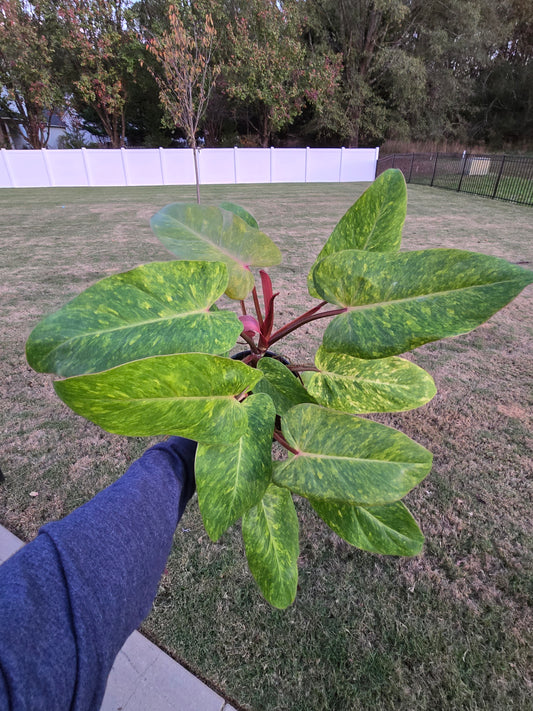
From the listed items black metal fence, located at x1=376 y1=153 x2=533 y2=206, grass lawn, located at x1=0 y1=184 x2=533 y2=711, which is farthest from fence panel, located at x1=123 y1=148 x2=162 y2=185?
grass lawn, located at x1=0 y1=184 x2=533 y2=711

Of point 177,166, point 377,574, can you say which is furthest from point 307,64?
point 377,574

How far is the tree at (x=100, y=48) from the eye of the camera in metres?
14.6

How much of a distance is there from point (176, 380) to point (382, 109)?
2123cm

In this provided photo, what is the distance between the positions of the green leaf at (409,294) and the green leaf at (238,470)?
0.13 m

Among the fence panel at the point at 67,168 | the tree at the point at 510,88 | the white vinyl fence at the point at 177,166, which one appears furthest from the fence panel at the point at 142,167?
the tree at the point at 510,88

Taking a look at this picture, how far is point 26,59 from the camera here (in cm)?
1509

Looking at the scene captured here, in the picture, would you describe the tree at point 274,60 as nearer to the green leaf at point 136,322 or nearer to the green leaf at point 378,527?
the green leaf at point 136,322

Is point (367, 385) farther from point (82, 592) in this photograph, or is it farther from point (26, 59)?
point (26, 59)

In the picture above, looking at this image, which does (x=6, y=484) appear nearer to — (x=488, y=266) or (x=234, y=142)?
(x=488, y=266)

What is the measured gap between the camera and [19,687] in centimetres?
40

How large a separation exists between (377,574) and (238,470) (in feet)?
3.65

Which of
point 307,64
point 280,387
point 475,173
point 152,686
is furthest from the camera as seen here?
point 307,64

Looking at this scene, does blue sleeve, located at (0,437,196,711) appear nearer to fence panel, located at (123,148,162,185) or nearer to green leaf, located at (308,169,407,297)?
green leaf, located at (308,169,407,297)

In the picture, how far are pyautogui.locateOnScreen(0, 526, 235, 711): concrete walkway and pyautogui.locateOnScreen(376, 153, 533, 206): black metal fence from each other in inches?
455
